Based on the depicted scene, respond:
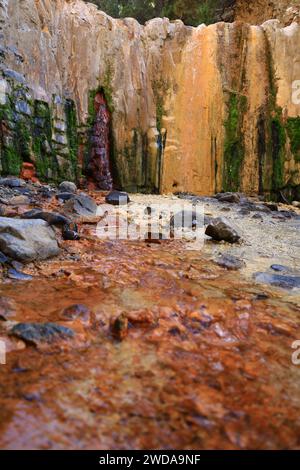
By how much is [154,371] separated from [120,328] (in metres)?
0.31

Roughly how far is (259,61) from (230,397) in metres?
8.84

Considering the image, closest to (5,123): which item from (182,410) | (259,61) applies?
(182,410)

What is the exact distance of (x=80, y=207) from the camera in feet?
14.6

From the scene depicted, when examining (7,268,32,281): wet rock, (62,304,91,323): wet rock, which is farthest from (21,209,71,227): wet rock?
(62,304,91,323): wet rock

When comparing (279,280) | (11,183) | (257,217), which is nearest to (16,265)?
(279,280)

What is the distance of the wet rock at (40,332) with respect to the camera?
1.44 metres

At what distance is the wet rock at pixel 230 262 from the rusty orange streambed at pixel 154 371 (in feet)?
1.72

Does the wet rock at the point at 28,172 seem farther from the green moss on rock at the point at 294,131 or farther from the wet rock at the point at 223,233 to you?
the green moss on rock at the point at 294,131

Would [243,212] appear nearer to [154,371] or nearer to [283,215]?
[283,215]

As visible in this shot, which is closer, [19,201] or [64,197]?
[19,201]

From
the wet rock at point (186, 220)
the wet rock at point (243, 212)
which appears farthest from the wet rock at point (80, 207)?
the wet rock at point (243, 212)

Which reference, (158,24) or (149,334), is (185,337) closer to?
(149,334)

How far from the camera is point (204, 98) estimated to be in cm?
816

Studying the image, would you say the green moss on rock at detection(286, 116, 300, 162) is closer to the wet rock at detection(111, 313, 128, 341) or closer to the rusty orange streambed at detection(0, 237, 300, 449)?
the rusty orange streambed at detection(0, 237, 300, 449)
